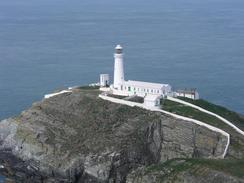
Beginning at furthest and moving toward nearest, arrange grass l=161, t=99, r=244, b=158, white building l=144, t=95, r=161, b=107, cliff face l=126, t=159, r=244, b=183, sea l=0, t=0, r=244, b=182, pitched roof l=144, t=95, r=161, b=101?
1. sea l=0, t=0, r=244, b=182
2. pitched roof l=144, t=95, r=161, b=101
3. white building l=144, t=95, r=161, b=107
4. grass l=161, t=99, r=244, b=158
5. cliff face l=126, t=159, r=244, b=183

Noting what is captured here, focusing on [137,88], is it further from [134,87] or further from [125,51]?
[125,51]

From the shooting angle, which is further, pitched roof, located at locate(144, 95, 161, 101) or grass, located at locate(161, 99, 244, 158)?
pitched roof, located at locate(144, 95, 161, 101)

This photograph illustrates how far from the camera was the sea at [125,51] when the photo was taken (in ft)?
262

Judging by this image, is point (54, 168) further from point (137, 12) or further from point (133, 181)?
point (137, 12)

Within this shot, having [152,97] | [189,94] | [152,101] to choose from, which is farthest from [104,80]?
[152,101]

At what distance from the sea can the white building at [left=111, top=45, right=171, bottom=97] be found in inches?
556

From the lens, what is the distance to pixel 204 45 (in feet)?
357

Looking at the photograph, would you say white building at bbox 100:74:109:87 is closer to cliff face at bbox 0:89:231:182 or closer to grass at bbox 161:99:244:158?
cliff face at bbox 0:89:231:182

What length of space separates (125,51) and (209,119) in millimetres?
53931

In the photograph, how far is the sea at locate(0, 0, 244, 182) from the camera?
79.8 m

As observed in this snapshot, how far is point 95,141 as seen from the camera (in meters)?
48.8

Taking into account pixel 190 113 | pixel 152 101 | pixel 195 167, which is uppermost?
pixel 152 101

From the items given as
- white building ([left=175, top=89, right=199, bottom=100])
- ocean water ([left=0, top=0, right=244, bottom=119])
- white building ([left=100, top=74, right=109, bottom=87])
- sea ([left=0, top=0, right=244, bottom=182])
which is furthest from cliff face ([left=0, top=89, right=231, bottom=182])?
ocean water ([left=0, top=0, right=244, bottom=119])

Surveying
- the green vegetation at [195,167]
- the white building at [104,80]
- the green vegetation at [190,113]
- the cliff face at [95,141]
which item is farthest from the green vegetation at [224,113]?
the green vegetation at [195,167]
